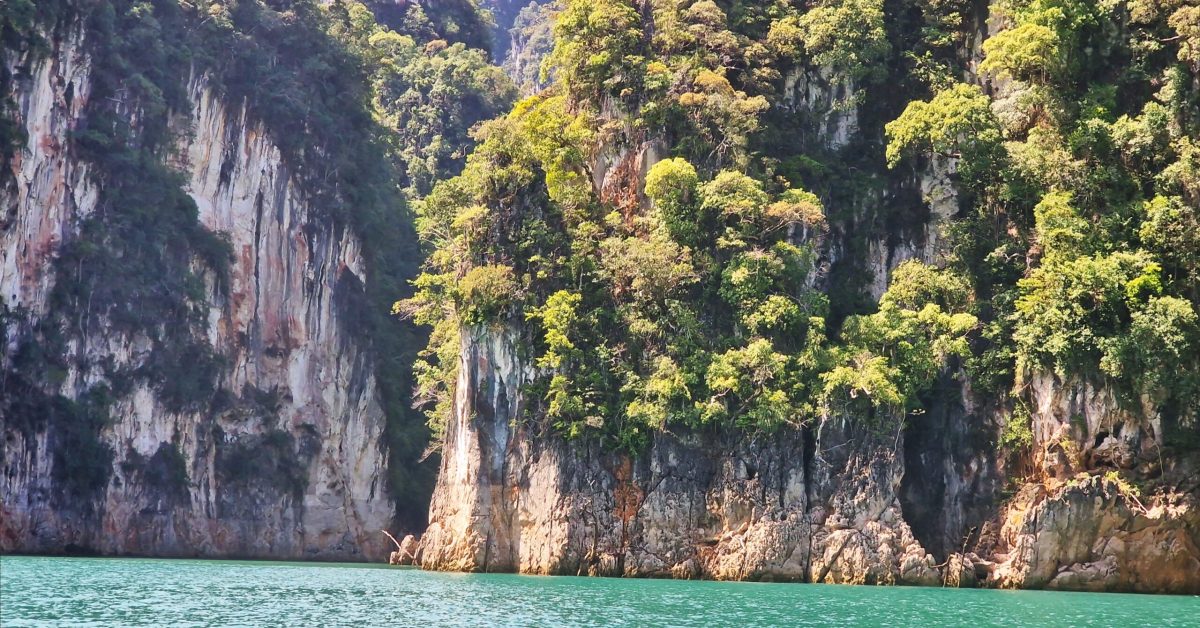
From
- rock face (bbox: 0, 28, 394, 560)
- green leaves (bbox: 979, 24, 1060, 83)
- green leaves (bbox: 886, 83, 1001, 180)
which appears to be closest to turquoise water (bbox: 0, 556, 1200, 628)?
rock face (bbox: 0, 28, 394, 560)

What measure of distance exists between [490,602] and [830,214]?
16798 mm

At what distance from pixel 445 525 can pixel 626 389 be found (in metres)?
5.63

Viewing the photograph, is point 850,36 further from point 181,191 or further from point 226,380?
point 226,380

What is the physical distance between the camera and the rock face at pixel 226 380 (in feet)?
126

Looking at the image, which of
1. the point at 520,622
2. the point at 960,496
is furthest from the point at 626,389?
the point at 520,622

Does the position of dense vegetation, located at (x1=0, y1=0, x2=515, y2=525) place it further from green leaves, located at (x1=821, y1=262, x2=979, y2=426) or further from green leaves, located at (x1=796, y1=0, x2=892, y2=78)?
green leaves, located at (x1=821, y1=262, x2=979, y2=426)

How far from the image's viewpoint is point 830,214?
36.7m

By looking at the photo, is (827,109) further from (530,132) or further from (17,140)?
(17,140)

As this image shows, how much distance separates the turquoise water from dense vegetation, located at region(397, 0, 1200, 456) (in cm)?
488

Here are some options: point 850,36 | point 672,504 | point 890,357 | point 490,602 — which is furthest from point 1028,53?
point 490,602

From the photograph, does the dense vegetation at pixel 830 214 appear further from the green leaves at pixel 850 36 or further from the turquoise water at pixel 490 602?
the turquoise water at pixel 490 602

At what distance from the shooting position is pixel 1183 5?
104ft

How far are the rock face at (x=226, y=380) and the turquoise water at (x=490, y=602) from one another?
8099mm

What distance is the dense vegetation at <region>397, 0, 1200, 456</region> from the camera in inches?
1216
